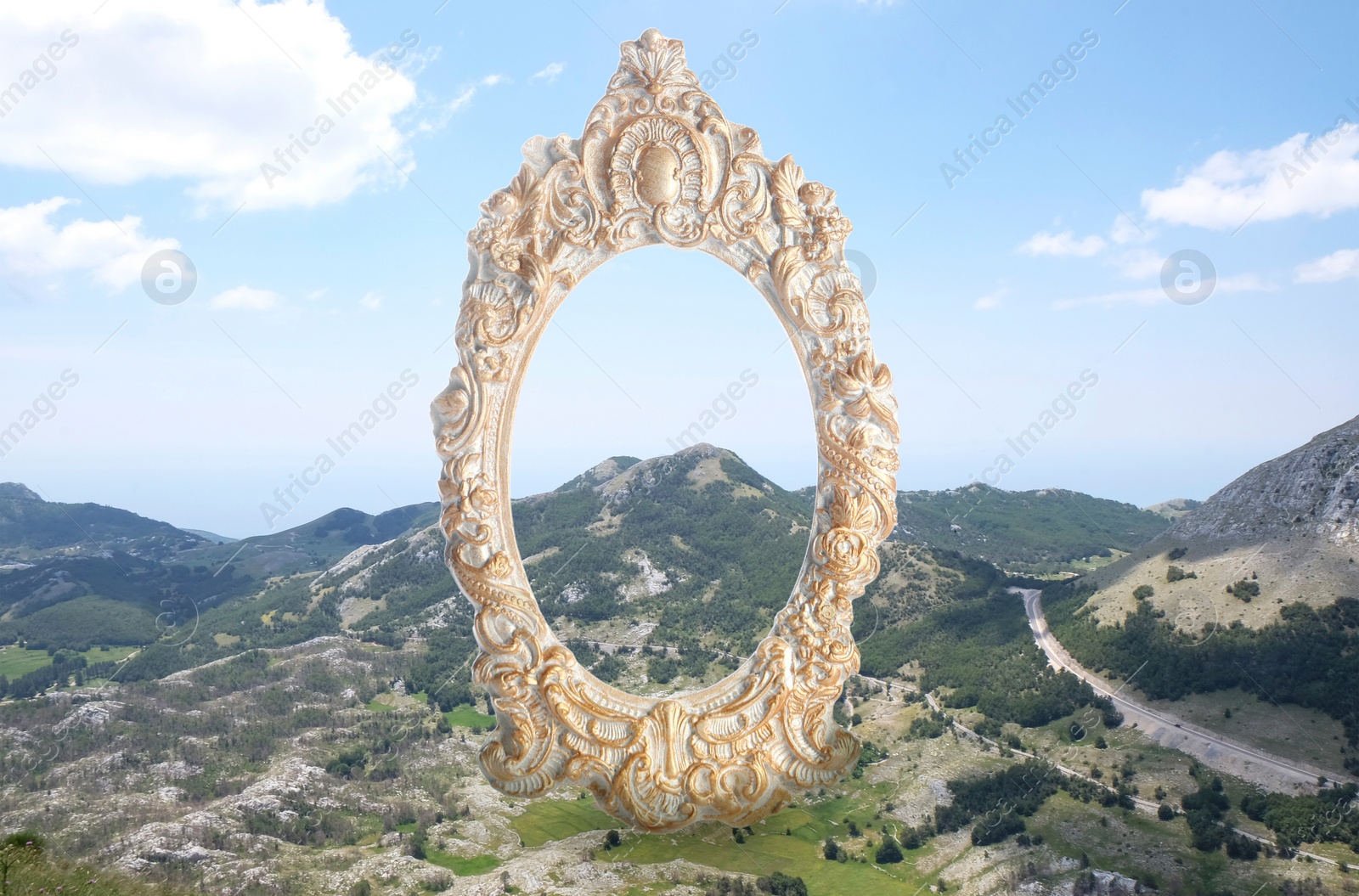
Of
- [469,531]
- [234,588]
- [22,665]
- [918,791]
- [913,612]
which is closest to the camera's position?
[469,531]

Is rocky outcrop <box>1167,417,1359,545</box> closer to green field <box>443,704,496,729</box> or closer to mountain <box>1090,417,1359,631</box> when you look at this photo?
mountain <box>1090,417,1359,631</box>

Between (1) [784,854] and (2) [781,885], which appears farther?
(1) [784,854]

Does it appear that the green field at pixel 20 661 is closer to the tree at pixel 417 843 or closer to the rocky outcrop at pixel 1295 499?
the tree at pixel 417 843

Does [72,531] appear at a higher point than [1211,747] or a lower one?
higher

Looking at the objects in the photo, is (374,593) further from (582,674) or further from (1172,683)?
(1172,683)

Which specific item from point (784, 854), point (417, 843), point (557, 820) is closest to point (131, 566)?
point (417, 843)

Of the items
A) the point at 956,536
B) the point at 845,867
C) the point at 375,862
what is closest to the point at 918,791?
the point at 845,867

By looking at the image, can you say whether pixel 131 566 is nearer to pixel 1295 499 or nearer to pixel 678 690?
pixel 678 690
